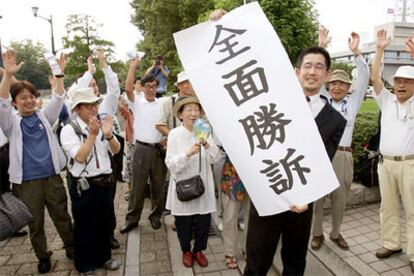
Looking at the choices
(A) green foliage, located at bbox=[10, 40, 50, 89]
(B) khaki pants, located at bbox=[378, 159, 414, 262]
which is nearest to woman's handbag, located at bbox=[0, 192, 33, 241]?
(B) khaki pants, located at bbox=[378, 159, 414, 262]

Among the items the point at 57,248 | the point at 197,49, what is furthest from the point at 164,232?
the point at 197,49

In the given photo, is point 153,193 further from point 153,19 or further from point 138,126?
point 153,19

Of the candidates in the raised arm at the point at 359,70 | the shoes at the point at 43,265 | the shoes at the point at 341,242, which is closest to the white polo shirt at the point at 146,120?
the shoes at the point at 43,265

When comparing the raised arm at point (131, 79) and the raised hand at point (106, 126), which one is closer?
the raised hand at point (106, 126)

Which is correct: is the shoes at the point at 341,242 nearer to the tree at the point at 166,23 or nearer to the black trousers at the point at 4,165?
the black trousers at the point at 4,165

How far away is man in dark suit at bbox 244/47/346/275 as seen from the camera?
232cm

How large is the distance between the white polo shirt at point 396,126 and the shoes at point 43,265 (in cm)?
390

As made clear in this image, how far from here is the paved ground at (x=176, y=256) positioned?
3.47m

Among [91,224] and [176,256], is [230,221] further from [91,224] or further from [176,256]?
[91,224]

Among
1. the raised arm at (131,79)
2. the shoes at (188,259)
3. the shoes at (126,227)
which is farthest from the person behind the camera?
the shoes at (126,227)

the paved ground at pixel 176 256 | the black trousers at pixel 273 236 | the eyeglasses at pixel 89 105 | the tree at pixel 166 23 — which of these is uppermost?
the tree at pixel 166 23

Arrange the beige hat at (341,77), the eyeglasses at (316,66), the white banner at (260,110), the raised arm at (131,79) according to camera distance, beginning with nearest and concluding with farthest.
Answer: the white banner at (260,110), the eyeglasses at (316,66), the beige hat at (341,77), the raised arm at (131,79)

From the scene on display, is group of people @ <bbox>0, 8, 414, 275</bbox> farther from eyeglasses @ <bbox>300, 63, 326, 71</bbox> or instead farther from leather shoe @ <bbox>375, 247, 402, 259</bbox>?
eyeglasses @ <bbox>300, 63, 326, 71</bbox>

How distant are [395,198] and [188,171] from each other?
2.31 m
